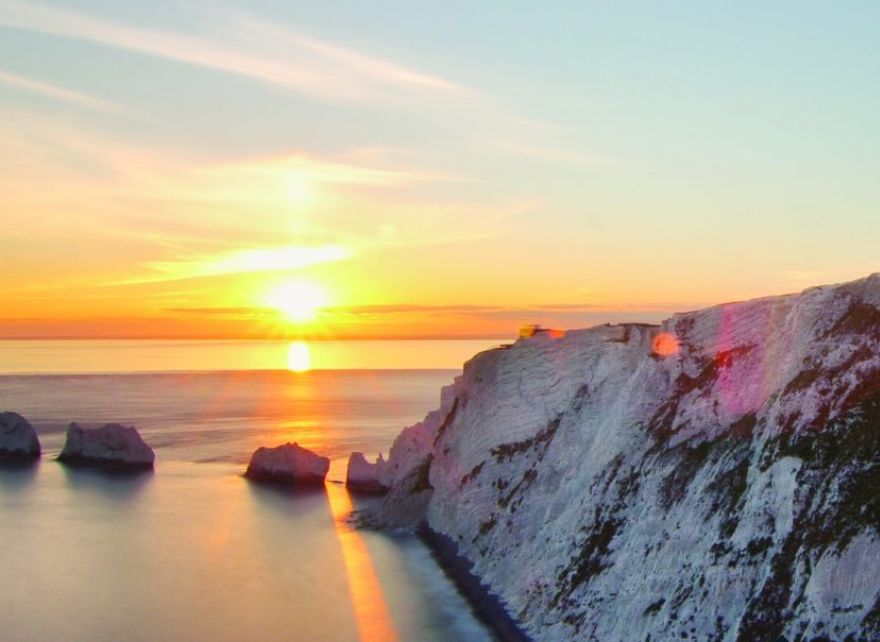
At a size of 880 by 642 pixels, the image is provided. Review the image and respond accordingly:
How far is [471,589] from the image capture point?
3356 centimetres

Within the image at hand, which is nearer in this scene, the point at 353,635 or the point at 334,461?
the point at 353,635

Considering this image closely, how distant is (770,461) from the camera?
21078mm

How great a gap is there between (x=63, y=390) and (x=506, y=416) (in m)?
153

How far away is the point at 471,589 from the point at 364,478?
23990 mm

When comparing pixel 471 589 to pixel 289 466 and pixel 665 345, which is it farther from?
pixel 289 466

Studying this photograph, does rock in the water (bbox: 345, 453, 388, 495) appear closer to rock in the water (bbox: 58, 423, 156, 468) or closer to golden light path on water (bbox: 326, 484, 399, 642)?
golden light path on water (bbox: 326, 484, 399, 642)

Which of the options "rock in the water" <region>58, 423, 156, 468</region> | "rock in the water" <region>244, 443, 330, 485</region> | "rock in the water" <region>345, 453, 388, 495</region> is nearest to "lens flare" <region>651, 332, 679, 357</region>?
"rock in the water" <region>345, 453, 388, 495</region>

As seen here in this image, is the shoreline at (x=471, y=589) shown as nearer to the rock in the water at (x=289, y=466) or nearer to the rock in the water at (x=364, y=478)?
the rock in the water at (x=364, y=478)

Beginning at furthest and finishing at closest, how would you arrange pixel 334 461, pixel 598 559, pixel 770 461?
1. pixel 334 461
2. pixel 598 559
3. pixel 770 461

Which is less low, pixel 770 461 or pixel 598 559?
pixel 770 461

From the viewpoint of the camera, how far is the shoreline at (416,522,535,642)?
92.6 ft

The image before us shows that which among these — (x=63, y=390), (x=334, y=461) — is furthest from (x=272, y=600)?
(x=63, y=390)

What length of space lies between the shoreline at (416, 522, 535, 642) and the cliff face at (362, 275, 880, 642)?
490 millimetres

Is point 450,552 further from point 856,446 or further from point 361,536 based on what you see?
point 856,446
